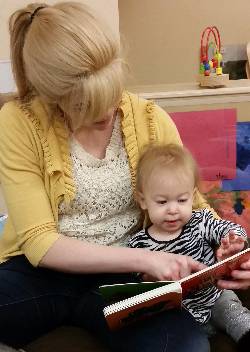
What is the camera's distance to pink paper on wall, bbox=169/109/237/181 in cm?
170

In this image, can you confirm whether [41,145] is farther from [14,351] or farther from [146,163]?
[14,351]

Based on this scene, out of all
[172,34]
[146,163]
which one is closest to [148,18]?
[172,34]

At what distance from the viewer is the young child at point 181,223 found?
106cm

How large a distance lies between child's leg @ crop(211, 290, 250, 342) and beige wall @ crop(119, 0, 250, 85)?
1222 millimetres

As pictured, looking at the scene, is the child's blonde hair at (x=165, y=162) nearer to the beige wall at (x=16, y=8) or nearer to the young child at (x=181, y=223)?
the young child at (x=181, y=223)

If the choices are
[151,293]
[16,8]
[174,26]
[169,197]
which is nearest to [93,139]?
[169,197]

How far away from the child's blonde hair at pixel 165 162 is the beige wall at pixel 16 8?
0.72m

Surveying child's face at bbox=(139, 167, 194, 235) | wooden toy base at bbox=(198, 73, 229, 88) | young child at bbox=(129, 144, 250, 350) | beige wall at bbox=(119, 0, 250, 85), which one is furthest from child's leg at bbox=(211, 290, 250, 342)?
beige wall at bbox=(119, 0, 250, 85)

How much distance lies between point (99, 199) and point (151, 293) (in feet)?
1.10

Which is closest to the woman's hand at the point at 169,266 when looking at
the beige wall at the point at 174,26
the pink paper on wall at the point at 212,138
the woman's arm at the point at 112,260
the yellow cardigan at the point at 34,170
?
the woman's arm at the point at 112,260

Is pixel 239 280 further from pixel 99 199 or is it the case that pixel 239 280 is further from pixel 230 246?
pixel 99 199

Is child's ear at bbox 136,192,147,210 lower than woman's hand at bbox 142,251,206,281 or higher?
higher

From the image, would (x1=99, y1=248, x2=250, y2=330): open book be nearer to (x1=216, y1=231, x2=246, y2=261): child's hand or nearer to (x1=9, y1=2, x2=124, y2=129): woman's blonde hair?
(x1=216, y1=231, x2=246, y2=261): child's hand

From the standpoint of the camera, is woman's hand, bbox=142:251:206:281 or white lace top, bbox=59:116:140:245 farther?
white lace top, bbox=59:116:140:245
